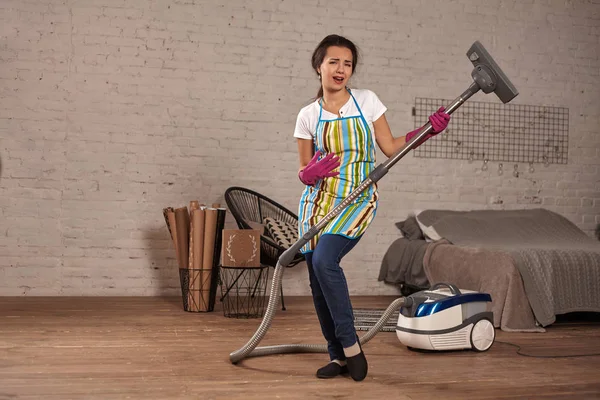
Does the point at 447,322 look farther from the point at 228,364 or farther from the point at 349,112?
the point at 349,112

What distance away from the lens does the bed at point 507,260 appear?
429cm

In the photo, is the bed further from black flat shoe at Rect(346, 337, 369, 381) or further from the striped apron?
the striped apron

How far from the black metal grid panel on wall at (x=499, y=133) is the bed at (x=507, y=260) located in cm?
59

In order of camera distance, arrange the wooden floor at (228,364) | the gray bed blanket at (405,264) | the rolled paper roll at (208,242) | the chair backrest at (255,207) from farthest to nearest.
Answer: the gray bed blanket at (405,264) < the chair backrest at (255,207) < the rolled paper roll at (208,242) < the wooden floor at (228,364)

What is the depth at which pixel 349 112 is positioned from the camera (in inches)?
110

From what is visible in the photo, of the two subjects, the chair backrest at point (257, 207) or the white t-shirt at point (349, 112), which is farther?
the chair backrest at point (257, 207)

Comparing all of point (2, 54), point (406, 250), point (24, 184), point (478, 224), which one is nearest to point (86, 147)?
point (24, 184)

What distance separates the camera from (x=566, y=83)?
6.43 m

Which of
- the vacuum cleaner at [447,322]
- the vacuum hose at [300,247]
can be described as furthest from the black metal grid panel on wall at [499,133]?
the vacuum hose at [300,247]

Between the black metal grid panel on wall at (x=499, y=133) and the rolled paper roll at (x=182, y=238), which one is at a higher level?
the black metal grid panel on wall at (x=499, y=133)

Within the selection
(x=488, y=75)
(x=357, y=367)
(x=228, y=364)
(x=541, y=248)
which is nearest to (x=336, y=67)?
(x=488, y=75)

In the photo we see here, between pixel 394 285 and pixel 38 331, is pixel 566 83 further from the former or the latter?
pixel 38 331

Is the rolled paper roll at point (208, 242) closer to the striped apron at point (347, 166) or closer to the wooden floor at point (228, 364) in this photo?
the wooden floor at point (228, 364)

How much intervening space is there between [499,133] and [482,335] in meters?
3.10
